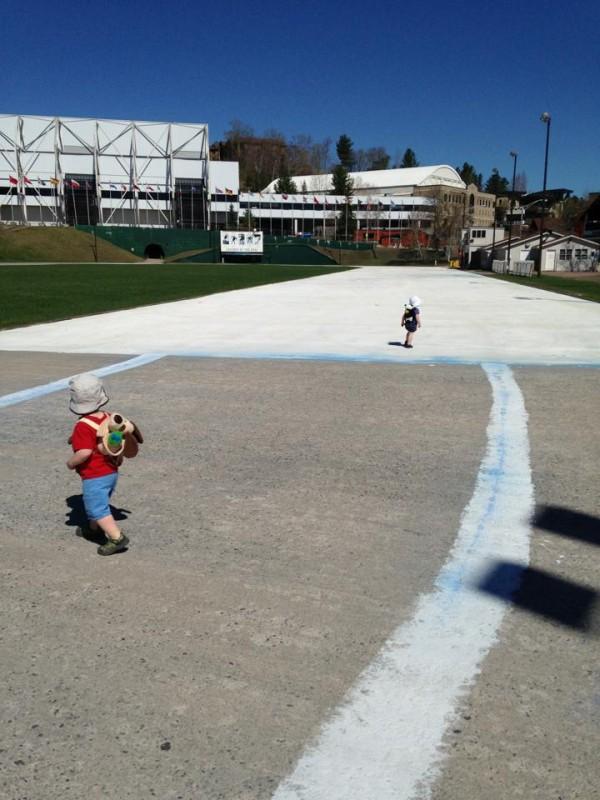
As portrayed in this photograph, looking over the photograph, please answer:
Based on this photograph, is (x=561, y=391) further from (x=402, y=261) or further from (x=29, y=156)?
(x=29, y=156)

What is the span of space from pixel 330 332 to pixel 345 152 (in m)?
162

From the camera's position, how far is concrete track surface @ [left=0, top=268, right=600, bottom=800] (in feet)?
7.36

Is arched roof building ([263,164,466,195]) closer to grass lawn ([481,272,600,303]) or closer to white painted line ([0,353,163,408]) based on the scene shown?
grass lawn ([481,272,600,303])

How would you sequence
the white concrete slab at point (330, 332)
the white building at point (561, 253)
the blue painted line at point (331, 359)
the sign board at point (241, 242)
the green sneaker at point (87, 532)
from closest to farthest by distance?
the green sneaker at point (87, 532) → the blue painted line at point (331, 359) → the white concrete slab at point (330, 332) → the white building at point (561, 253) → the sign board at point (241, 242)

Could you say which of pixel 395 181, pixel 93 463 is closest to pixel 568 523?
pixel 93 463

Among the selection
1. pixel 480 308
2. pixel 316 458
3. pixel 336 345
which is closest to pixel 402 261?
pixel 480 308

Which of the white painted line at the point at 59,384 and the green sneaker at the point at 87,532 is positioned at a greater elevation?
the white painted line at the point at 59,384

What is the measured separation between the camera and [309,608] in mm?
3176

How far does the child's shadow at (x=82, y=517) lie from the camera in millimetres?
3959

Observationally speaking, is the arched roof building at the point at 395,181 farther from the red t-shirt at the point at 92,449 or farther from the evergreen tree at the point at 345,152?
the red t-shirt at the point at 92,449

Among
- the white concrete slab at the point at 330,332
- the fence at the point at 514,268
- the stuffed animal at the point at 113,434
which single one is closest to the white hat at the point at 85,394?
the stuffed animal at the point at 113,434

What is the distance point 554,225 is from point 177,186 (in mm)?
65844

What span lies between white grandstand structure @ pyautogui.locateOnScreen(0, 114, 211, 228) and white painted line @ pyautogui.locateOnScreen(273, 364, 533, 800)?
297 feet

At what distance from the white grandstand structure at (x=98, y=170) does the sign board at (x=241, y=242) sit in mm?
20614
